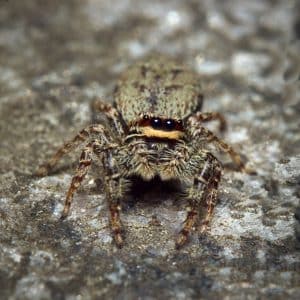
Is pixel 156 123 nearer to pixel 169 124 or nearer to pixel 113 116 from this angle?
pixel 169 124

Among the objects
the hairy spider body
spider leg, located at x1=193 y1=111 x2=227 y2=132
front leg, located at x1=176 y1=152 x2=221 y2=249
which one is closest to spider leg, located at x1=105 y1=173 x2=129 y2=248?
the hairy spider body

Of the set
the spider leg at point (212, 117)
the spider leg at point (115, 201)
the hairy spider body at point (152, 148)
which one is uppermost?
the spider leg at point (212, 117)

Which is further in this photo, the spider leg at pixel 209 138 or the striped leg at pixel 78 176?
the spider leg at pixel 209 138

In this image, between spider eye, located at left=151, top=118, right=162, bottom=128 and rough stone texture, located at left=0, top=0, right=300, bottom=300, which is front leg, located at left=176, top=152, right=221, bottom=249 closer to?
rough stone texture, located at left=0, top=0, right=300, bottom=300

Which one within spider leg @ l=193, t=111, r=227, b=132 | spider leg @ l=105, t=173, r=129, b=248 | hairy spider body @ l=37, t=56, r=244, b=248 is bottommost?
Result: spider leg @ l=105, t=173, r=129, b=248

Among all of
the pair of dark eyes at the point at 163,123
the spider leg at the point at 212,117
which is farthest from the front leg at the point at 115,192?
the spider leg at the point at 212,117

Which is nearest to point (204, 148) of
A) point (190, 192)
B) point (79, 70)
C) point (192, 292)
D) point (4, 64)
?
point (190, 192)

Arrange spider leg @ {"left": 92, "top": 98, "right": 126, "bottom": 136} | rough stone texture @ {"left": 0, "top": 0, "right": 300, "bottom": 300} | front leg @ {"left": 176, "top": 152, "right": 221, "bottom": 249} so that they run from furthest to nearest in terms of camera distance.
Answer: spider leg @ {"left": 92, "top": 98, "right": 126, "bottom": 136}
front leg @ {"left": 176, "top": 152, "right": 221, "bottom": 249}
rough stone texture @ {"left": 0, "top": 0, "right": 300, "bottom": 300}

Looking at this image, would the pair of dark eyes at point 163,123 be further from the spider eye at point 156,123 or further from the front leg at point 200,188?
the front leg at point 200,188
